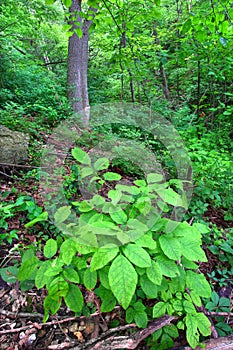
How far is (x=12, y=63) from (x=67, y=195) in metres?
5.17

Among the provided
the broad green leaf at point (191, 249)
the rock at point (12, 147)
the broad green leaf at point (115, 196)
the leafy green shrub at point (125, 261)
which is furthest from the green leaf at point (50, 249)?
the rock at point (12, 147)

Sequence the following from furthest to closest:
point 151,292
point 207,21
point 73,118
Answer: point 73,118 → point 207,21 → point 151,292

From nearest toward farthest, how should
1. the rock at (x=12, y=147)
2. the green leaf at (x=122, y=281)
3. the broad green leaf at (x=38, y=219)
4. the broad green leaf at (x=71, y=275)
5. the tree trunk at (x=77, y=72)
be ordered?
the green leaf at (x=122, y=281), the broad green leaf at (x=71, y=275), the broad green leaf at (x=38, y=219), the rock at (x=12, y=147), the tree trunk at (x=77, y=72)

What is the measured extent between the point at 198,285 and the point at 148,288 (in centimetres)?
24

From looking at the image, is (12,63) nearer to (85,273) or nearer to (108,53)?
(108,53)

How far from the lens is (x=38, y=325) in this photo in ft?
4.28

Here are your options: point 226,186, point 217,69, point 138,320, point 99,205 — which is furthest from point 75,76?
→ point 138,320

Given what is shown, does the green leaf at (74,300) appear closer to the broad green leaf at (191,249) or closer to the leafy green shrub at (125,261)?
the leafy green shrub at (125,261)

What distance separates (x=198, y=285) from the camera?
1.02 m

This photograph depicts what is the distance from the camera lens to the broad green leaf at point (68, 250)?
2.95 feet

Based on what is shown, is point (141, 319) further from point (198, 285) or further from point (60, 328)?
point (60, 328)

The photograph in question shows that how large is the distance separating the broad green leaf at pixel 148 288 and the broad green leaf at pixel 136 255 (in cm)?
18

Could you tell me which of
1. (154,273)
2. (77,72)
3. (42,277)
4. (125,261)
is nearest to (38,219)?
(42,277)

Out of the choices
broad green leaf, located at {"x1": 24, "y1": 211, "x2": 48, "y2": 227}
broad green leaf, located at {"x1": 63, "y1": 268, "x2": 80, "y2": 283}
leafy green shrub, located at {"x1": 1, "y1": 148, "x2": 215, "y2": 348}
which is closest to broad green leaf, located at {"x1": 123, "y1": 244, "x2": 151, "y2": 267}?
leafy green shrub, located at {"x1": 1, "y1": 148, "x2": 215, "y2": 348}
